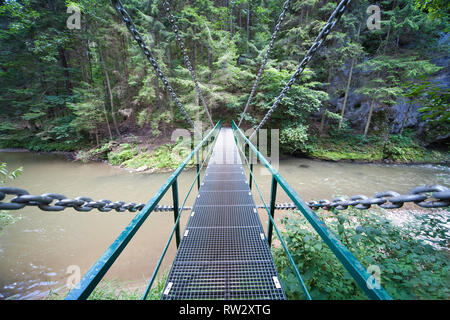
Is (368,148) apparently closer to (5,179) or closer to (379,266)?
(379,266)

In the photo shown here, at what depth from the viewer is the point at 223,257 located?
1547 mm

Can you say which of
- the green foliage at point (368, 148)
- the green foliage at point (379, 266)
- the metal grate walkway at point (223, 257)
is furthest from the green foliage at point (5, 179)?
the green foliage at point (368, 148)

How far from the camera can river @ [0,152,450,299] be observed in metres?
3.79

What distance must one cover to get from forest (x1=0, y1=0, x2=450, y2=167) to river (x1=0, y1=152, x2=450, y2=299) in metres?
1.29

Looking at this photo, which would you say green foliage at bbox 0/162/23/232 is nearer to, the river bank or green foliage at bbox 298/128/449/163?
the river bank

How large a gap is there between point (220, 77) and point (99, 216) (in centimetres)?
871

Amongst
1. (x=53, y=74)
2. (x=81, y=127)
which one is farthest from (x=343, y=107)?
(x=53, y=74)

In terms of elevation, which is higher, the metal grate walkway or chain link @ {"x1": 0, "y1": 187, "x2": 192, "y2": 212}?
chain link @ {"x1": 0, "y1": 187, "x2": 192, "y2": 212}

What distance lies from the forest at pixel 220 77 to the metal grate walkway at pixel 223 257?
7.85 meters

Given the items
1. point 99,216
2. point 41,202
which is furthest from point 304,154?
point 41,202

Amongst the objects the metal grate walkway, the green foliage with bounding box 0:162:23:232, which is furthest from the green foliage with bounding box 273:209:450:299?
the green foliage with bounding box 0:162:23:232

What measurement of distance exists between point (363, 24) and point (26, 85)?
21.9 metres

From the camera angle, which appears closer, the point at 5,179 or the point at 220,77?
the point at 5,179
